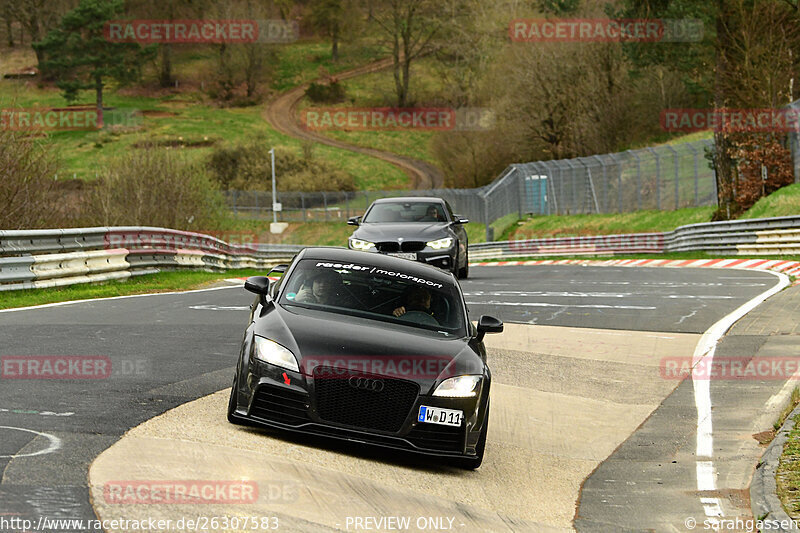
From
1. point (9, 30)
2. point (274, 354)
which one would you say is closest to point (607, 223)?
point (274, 354)

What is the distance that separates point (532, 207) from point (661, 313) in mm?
42406

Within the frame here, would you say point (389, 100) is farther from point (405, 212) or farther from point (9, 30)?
point (405, 212)

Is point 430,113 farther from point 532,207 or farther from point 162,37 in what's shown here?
point 532,207

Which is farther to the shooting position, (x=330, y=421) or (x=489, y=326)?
(x=489, y=326)

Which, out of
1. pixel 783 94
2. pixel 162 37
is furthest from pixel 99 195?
pixel 162 37

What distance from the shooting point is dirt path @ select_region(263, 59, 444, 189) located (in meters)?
107

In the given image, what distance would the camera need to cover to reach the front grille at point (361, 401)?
7.39m

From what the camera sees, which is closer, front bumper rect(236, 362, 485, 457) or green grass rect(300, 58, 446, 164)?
front bumper rect(236, 362, 485, 457)

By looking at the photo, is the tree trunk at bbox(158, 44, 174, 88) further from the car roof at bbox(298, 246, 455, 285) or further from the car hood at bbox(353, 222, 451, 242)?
the car roof at bbox(298, 246, 455, 285)

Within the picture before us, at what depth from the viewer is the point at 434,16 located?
121875 mm

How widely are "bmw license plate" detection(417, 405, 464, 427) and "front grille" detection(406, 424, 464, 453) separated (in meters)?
0.03

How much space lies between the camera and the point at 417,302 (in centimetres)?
888

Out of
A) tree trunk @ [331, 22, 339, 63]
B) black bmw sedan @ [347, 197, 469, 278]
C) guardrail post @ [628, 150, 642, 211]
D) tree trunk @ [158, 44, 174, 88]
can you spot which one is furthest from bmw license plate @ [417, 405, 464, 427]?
tree trunk @ [331, 22, 339, 63]

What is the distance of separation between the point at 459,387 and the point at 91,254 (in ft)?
48.4
